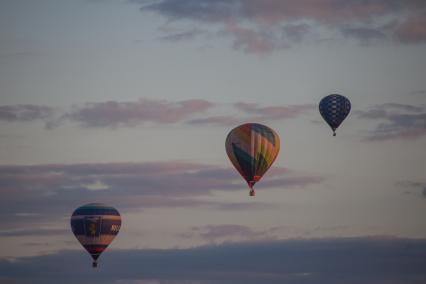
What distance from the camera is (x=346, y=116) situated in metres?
171

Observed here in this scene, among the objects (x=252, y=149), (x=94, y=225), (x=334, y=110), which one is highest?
(x=334, y=110)

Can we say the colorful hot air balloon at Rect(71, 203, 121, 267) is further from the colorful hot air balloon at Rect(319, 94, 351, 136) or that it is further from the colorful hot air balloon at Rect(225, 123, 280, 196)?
the colorful hot air balloon at Rect(319, 94, 351, 136)

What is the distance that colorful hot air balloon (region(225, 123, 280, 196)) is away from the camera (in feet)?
514

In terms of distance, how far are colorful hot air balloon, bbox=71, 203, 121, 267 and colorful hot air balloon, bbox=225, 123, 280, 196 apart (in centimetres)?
2006

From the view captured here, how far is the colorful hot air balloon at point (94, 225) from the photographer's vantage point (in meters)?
165

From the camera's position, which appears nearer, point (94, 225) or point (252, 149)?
point (252, 149)

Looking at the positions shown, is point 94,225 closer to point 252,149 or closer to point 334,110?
point 252,149

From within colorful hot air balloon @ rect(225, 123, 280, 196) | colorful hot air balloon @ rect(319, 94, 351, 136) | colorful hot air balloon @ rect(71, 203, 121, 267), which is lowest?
colorful hot air balloon @ rect(71, 203, 121, 267)

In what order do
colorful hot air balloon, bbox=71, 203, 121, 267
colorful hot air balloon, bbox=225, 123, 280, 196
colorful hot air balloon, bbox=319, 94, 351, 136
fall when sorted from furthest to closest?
colorful hot air balloon, bbox=319, 94, 351, 136, colorful hot air balloon, bbox=71, 203, 121, 267, colorful hot air balloon, bbox=225, 123, 280, 196

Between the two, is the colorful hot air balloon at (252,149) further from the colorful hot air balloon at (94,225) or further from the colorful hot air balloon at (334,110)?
the colorful hot air balloon at (94,225)

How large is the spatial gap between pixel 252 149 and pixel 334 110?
1904 centimetres

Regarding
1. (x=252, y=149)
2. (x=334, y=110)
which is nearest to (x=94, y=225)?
(x=252, y=149)

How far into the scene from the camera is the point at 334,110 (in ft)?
559

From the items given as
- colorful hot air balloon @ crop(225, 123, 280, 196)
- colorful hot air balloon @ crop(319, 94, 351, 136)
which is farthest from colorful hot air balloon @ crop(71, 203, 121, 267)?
colorful hot air balloon @ crop(319, 94, 351, 136)
